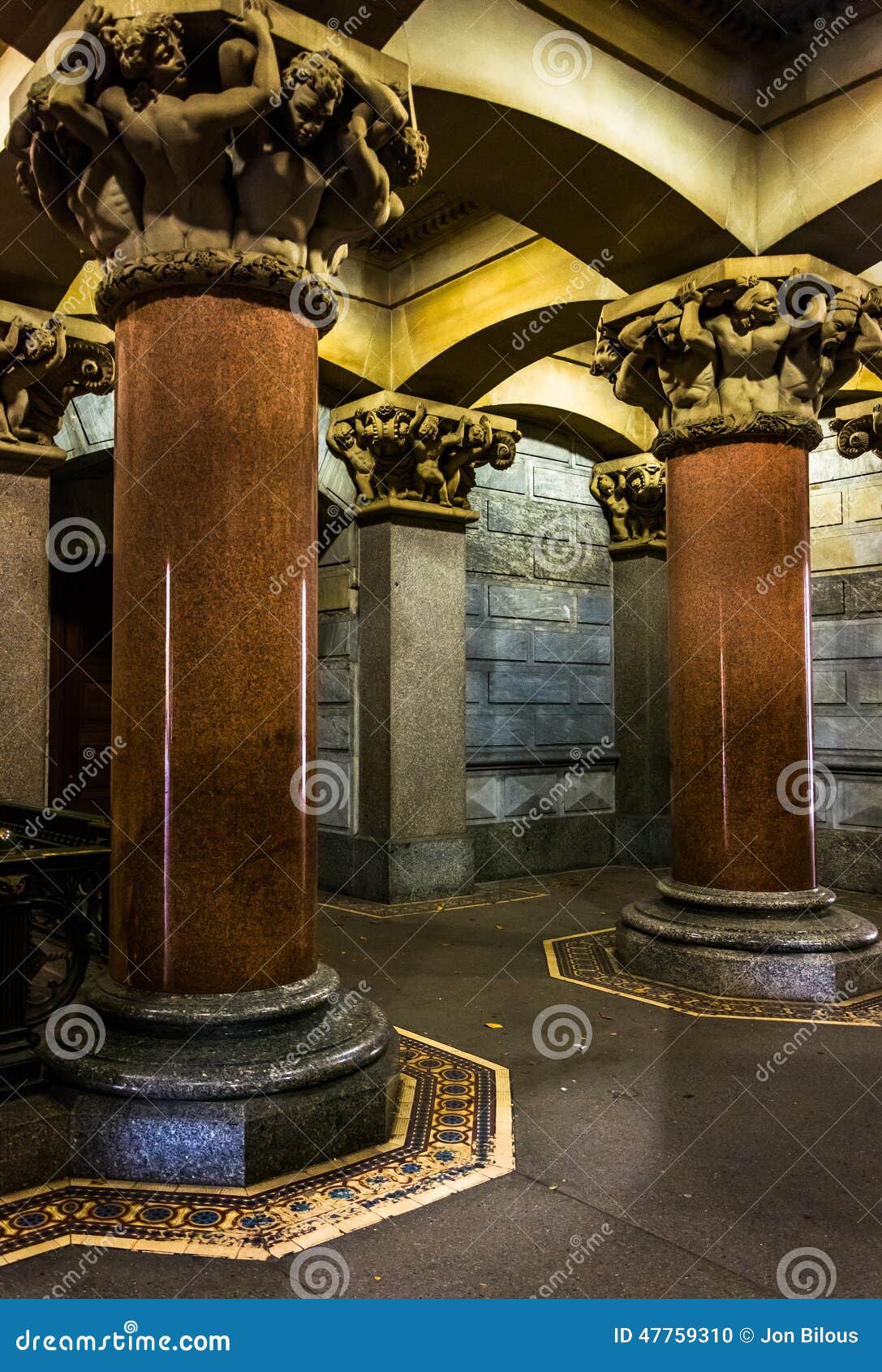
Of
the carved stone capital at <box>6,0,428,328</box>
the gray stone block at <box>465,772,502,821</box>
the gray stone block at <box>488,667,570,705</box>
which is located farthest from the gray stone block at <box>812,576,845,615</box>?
the carved stone capital at <box>6,0,428,328</box>

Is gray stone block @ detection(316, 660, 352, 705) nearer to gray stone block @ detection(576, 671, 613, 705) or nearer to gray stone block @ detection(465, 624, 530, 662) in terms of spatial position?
gray stone block @ detection(465, 624, 530, 662)

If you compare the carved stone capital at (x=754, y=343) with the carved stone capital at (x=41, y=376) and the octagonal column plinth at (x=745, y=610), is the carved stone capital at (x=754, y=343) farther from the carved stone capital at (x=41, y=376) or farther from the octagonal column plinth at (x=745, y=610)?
the carved stone capital at (x=41, y=376)

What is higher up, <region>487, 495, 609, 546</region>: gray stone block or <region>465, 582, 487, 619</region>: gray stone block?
<region>487, 495, 609, 546</region>: gray stone block

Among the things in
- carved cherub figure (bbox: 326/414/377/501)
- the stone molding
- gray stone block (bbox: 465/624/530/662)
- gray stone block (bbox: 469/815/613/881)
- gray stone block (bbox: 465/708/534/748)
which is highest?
carved cherub figure (bbox: 326/414/377/501)

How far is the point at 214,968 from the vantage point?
10.7ft

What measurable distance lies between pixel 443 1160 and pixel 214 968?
98 cm

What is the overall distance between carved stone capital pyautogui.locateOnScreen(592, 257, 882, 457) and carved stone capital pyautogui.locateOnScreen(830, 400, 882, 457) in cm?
263

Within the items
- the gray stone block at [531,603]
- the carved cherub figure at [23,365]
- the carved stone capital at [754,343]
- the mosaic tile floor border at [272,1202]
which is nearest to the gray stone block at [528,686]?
the gray stone block at [531,603]

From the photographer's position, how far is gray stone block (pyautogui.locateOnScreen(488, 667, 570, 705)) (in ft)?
31.4

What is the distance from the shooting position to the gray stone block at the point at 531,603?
9.65 metres

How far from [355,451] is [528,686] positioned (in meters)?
2.92

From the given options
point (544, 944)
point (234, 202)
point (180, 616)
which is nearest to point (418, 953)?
point (544, 944)

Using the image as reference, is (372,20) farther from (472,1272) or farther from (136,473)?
(472,1272)

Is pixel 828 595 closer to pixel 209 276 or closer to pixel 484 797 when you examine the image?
pixel 484 797
